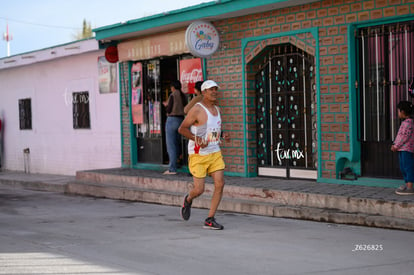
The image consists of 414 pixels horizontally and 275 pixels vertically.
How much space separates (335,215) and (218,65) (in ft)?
16.6

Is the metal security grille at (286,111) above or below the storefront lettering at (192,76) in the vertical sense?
below

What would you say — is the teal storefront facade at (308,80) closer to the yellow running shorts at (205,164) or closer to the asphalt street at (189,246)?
the asphalt street at (189,246)

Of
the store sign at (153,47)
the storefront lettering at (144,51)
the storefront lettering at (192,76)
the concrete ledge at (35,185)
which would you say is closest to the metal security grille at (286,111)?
the storefront lettering at (192,76)

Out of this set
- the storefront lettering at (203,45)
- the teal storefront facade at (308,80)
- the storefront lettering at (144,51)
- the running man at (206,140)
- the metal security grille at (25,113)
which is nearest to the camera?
the running man at (206,140)

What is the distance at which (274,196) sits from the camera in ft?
33.1

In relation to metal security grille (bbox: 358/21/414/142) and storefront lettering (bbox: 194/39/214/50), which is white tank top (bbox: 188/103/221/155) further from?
storefront lettering (bbox: 194/39/214/50)

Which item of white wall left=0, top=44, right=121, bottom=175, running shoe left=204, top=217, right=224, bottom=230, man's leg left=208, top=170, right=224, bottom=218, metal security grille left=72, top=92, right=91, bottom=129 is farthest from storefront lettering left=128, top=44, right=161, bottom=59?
running shoe left=204, top=217, right=224, bottom=230

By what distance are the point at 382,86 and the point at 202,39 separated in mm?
3708

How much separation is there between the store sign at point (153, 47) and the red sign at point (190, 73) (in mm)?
277

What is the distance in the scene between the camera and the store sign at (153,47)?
13570 millimetres

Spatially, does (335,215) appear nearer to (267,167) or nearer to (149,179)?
(267,167)

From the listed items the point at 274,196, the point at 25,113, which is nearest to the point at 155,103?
the point at 274,196

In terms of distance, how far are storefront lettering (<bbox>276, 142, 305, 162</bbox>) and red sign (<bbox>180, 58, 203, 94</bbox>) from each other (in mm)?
2412

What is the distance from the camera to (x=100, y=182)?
46.1ft
